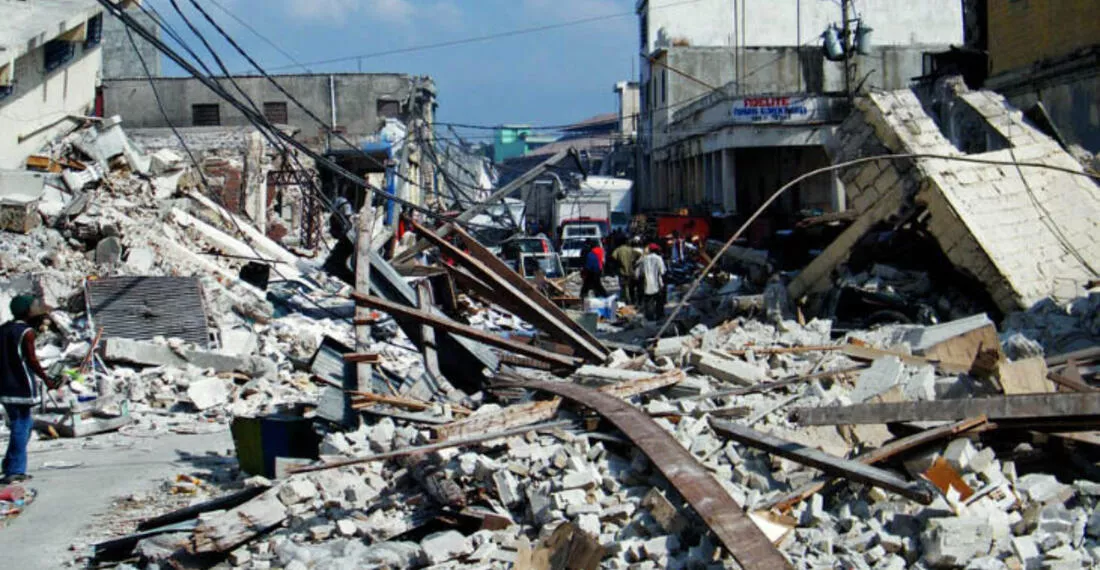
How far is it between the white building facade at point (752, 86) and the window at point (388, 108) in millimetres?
10987

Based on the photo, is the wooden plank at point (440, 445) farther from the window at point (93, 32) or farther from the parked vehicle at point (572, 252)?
the parked vehicle at point (572, 252)

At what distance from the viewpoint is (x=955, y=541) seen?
536 cm

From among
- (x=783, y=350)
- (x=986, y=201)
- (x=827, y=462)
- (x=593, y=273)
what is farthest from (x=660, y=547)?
(x=593, y=273)

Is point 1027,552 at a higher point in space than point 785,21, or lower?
lower

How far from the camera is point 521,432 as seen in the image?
24.1 ft

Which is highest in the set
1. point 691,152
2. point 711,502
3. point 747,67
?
point 747,67

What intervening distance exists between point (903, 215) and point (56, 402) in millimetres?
10372

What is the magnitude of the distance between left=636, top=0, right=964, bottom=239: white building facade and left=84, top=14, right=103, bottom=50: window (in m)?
19.7

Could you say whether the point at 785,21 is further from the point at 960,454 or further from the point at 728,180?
the point at 960,454

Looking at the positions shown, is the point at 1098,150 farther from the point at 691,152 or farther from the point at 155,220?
the point at 691,152

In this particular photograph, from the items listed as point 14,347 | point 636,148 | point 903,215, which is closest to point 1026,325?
point 903,215

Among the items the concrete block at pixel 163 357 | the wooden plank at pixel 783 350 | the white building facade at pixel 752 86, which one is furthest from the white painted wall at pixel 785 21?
the wooden plank at pixel 783 350

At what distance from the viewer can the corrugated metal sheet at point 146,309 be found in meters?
15.0

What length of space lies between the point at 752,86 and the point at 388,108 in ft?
55.1
